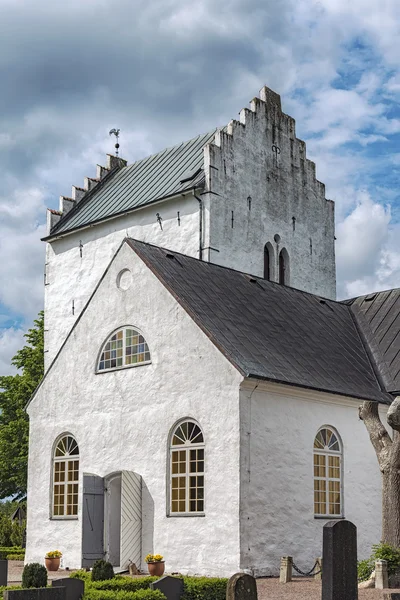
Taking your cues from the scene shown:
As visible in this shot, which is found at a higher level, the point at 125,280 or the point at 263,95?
the point at 263,95

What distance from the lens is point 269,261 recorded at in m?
33.8

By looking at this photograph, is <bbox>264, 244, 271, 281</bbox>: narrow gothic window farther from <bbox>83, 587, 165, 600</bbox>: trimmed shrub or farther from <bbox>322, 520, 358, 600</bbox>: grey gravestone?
<bbox>322, 520, 358, 600</bbox>: grey gravestone

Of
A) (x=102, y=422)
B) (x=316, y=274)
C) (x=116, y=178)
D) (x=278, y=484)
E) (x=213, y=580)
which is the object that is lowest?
(x=213, y=580)

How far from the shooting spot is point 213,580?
607 inches

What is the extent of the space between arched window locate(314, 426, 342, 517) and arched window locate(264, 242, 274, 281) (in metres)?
11.9

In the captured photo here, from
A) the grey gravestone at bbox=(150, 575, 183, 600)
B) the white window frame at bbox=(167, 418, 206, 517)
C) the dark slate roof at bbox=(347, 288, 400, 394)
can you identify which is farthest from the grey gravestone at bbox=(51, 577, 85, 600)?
the dark slate roof at bbox=(347, 288, 400, 394)

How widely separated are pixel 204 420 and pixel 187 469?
1239 millimetres

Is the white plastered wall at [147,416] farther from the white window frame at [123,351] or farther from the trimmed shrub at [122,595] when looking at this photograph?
the trimmed shrub at [122,595]

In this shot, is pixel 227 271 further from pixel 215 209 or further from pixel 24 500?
pixel 24 500

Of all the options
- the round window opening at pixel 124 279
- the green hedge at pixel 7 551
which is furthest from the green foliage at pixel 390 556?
the green hedge at pixel 7 551

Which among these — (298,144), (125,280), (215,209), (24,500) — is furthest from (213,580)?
(24,500)

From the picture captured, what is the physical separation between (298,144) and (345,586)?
26252 millimetres

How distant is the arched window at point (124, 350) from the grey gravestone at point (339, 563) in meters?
10.7

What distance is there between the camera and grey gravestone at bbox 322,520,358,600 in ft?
39.4
